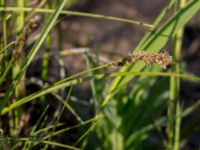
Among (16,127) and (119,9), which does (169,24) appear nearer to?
(16,127)

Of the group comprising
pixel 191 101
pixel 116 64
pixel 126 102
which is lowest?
pixel 191 101

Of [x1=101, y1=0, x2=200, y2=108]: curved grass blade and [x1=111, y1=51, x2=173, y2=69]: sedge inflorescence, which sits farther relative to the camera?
[x1=101, y1=0, x2=200, y2=108]: curved grass blade

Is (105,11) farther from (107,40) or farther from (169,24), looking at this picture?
(169,24)

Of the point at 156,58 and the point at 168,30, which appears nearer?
the point at 156,58

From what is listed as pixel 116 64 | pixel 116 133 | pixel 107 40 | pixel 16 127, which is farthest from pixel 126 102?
pixel 107 40

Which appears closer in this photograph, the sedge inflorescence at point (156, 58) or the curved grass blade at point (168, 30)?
the sedge inflorescence at point (156, 58)

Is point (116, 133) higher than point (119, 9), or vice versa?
point (119, 9)

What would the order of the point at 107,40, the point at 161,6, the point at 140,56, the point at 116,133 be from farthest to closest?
the point at 161,6, the point at 107,40, the point at 116,133, the point at 140,56

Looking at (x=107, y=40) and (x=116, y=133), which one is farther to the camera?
(x=107, y=40)

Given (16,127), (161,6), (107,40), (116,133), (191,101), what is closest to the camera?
(16,127)
